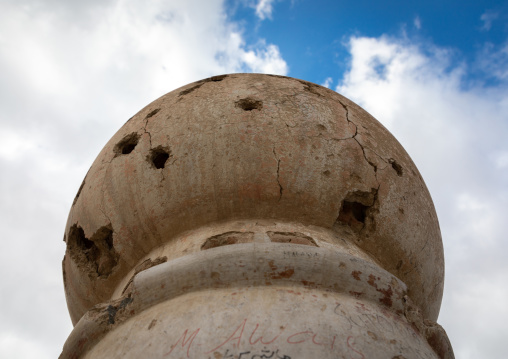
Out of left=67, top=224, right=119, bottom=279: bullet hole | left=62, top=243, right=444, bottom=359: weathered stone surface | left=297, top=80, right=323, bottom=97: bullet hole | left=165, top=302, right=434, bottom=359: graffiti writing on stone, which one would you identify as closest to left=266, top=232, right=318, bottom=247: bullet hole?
left=62, top=243, right=444, bottom=359: weathered stone surface

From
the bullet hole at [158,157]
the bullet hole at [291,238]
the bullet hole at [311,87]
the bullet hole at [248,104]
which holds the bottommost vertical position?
the bullet hole at [291,238]

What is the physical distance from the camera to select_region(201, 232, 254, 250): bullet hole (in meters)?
4.05

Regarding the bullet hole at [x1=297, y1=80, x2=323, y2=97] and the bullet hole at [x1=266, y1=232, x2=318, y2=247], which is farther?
the bullet hole at [x1=297, y1=80, x2=323, y2=97]

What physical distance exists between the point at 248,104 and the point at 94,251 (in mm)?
1821

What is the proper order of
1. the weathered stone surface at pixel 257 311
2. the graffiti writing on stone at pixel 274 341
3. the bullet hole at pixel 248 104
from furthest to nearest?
the bullet hole at pixel 248 104 → the weathered stone surface at pixel 257 311 → the graffiti writing on stone at pixel 274 341

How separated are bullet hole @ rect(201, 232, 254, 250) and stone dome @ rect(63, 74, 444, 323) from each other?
1 cm

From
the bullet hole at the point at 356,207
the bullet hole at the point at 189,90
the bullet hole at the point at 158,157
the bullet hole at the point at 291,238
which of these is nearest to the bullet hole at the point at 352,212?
the bullet hole at the point at 356,207

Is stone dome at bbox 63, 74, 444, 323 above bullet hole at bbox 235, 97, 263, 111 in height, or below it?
below

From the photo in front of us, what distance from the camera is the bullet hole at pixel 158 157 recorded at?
4625 millimetres

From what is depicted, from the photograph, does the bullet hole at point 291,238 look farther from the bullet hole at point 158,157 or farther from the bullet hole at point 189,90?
the bullet hole at point 189,90

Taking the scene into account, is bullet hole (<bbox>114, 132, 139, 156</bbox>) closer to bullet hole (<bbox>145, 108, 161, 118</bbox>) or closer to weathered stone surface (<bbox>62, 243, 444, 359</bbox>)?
bullet hole (<bbox>145, 108, 161, 118</bbox>)

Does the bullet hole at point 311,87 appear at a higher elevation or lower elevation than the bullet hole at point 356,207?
higher

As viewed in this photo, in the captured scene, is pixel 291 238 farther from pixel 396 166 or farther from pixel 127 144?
pixel 127 144

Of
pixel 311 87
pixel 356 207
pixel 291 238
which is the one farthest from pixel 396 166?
pixel 291 238
